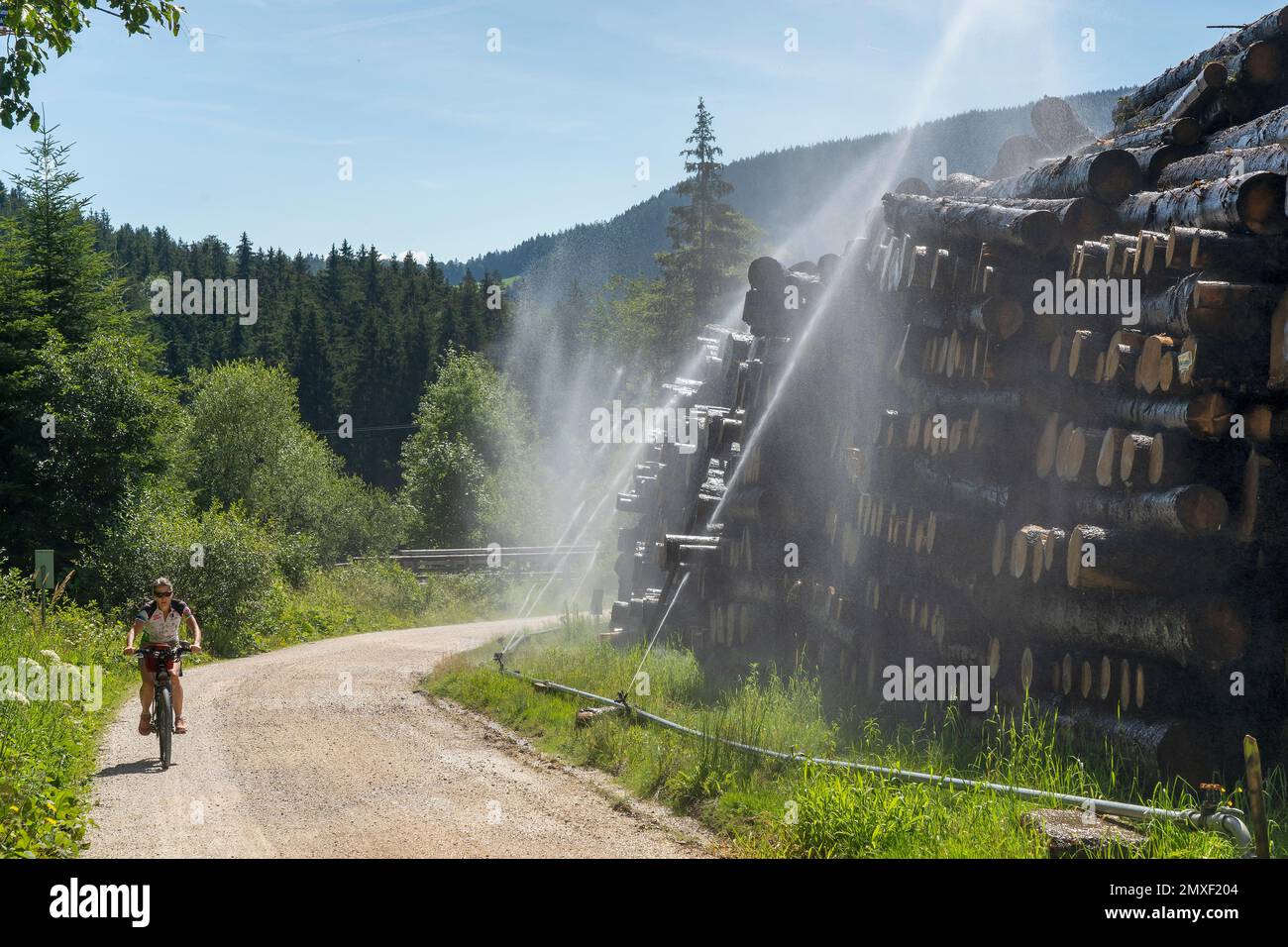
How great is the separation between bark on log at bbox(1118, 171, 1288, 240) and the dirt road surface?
18.3ft

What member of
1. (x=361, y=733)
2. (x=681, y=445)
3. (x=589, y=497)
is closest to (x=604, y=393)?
(x=589, y=497)

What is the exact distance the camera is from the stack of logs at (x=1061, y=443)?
712cm

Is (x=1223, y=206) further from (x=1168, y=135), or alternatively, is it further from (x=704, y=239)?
(x=704, y=239)

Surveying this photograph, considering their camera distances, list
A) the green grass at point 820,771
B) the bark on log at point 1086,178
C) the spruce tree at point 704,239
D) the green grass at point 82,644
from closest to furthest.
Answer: the green grass at point 820,771 → the green grass at point 82,644 → the bark on log at point 1086,178 → the spruce tree at point 704,239

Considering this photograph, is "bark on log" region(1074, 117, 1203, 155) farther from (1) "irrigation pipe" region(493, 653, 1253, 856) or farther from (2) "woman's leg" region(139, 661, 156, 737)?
(2) "woman's leg" region(139, 661, 156, 737)

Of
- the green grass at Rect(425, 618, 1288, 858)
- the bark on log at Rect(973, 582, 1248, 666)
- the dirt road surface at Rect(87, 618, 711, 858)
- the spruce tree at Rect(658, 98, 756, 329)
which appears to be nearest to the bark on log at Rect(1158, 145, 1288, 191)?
the bark on log at Rect(973, 582, 1248, 666)

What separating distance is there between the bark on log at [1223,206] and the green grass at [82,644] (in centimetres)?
894

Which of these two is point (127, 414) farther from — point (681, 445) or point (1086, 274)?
point (1086, 274)

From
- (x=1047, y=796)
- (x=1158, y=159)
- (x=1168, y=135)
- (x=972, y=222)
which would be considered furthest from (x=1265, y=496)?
(x=1168, y=135)

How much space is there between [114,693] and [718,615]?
30.8ft

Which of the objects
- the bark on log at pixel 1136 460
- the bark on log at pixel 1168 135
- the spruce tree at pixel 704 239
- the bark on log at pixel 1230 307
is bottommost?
the bark on log at pixel 1136 460

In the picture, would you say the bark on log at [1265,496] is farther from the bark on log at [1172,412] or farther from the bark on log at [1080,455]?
the bark on log at [1080,455]

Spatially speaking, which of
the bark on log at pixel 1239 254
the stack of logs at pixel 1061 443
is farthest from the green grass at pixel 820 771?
the bark on log at pixel 1239 254

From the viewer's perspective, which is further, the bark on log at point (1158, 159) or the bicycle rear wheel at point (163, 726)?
the bicycle rear wheel at point (163, 726)
